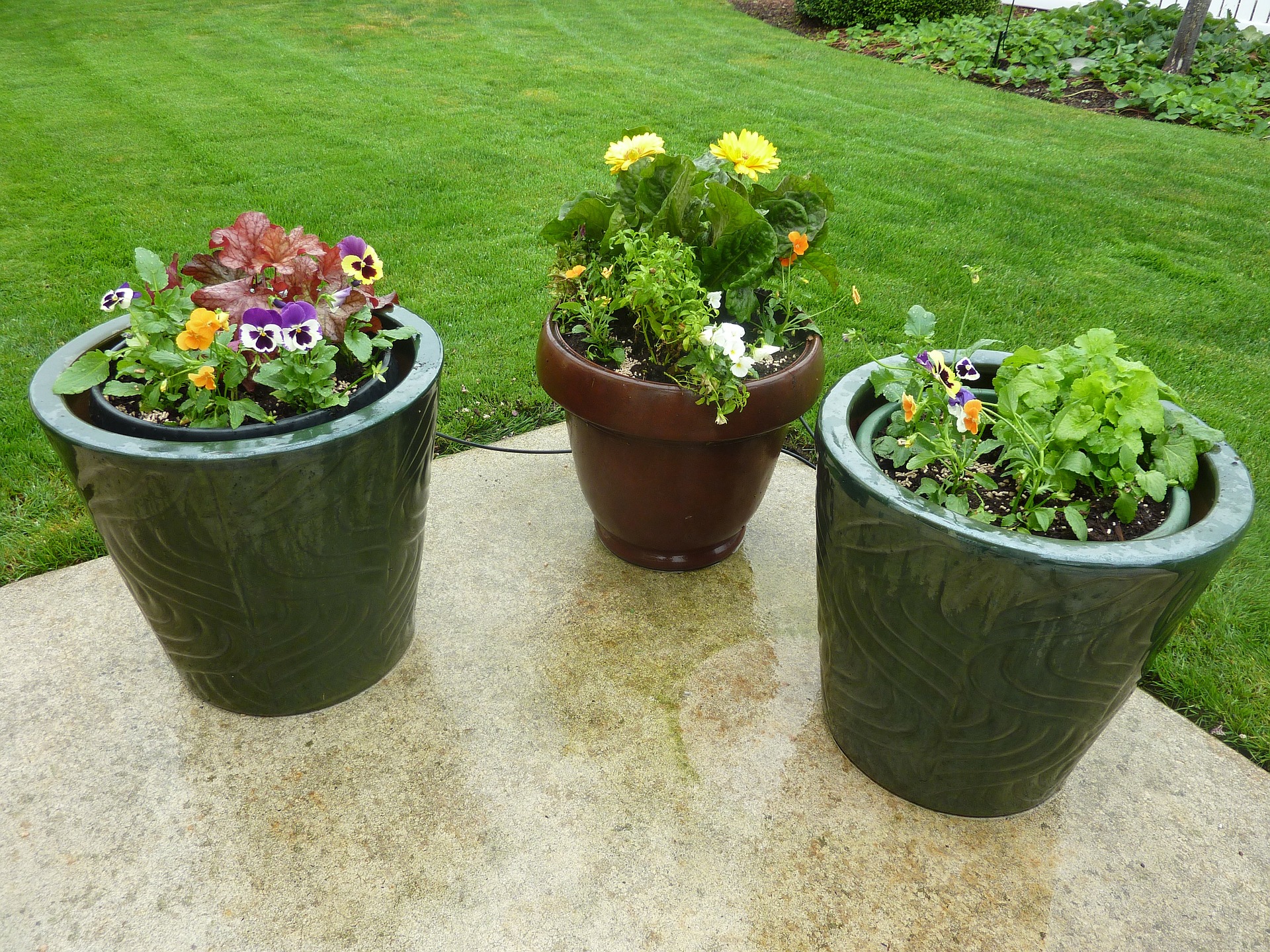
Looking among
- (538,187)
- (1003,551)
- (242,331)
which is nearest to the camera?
(1003,551)

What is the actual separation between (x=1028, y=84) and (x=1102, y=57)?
838 mm

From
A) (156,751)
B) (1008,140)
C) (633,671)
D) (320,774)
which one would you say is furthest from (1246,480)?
(1008,140)

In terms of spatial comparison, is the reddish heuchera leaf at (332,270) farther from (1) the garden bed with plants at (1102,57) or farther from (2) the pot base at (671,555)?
(1) the garden bed with plants at (1102,57)

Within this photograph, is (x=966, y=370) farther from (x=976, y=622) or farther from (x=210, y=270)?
(x=210, y=270)

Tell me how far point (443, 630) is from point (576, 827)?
0.73 meters

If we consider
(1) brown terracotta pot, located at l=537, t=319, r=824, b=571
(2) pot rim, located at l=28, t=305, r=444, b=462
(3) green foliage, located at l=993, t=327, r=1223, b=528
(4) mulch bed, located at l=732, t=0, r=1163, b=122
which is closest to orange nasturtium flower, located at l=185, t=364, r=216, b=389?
(2) pot rim, located at l=28, t=305, r=444, b=462

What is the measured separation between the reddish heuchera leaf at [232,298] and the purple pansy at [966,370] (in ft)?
5.02

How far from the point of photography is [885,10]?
30.8ft

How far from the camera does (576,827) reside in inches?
76.1

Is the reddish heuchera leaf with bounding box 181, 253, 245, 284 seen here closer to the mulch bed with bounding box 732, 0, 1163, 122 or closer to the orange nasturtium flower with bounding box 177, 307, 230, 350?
the orange nasturtium flower with bounding box 177, 307, 230, 350

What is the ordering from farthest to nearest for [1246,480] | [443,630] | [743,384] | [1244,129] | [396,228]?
[1244,129] < [396,228] < [443,630] < [743,384] < [1246,480]

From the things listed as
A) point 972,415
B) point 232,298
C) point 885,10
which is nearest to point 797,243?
point 972,415

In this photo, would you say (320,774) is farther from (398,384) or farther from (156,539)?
(398,384)

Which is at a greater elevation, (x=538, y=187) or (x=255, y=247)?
(x=255, y=247)
